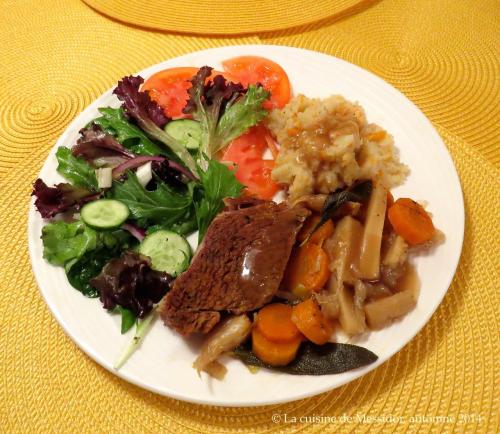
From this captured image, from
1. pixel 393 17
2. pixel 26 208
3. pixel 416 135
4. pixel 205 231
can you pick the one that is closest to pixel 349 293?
pixel 205 231

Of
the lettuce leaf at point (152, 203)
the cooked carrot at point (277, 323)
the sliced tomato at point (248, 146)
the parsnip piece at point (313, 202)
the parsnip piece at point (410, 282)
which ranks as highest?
the parsnip piece at point (313, 202)

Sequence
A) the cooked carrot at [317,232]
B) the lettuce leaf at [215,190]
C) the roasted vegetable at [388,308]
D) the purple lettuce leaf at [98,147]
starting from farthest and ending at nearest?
the purple lettuce leaf at [98,147], the lettuce leaf at [215,190], the cooked carrot at [317,232], the roasted vegetable at [388,308]

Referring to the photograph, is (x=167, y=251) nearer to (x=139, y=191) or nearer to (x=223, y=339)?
(x=139, y=191)

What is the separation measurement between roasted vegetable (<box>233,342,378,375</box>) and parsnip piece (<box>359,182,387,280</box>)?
1.49 feet

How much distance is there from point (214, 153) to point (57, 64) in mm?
2252

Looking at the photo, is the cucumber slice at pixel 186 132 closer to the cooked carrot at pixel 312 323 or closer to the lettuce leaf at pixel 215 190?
the lettuce leaf at pixel 215 190

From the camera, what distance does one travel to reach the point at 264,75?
3.84 meters

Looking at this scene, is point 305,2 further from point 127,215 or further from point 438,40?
point 127,215

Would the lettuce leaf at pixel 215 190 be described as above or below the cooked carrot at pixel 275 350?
above

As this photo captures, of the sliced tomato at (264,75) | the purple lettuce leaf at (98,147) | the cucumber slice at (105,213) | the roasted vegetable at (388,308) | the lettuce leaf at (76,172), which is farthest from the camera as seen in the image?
the sliced tomato at (264,75)

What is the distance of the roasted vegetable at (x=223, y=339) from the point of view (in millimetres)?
2396

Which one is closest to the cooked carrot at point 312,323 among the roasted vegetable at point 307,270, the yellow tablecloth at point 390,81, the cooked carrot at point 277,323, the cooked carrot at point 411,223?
the cooked carrot at point 277,323

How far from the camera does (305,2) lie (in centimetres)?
473

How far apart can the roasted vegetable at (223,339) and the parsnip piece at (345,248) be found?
0.61 meters
